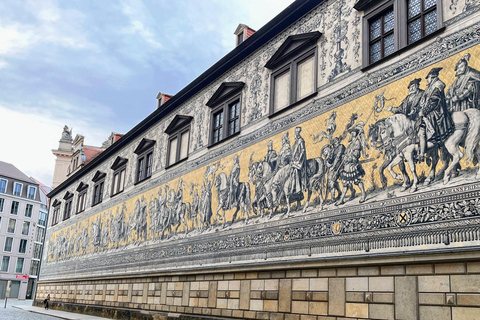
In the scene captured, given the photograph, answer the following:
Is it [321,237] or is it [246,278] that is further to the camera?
[246,278]

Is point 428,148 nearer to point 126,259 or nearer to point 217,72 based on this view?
point 217,72

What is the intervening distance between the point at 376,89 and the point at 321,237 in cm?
293

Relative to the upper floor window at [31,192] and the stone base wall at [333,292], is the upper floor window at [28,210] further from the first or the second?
the stone base wall at [333,292]

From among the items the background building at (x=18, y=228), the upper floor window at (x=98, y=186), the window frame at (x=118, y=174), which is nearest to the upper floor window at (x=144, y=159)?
the window frame at (x=118, y=174)

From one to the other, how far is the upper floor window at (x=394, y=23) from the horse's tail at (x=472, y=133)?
1.75 metres

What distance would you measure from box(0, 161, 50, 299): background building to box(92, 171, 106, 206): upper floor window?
30.1 m

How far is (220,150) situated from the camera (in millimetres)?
14141

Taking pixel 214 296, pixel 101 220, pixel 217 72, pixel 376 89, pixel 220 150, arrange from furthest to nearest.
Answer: pixel 101 220
pixel 217 72
pixel 220 150
pixel 214 296
pixel 376 89

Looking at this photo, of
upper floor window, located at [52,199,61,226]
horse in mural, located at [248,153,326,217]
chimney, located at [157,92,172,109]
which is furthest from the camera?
upper floor window, located at [52,199,61,226]

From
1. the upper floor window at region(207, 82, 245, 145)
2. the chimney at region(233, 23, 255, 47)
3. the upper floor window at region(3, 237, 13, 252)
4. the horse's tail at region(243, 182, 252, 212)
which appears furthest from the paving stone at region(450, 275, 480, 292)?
the upper floor window at region(3, 237, 13, 252)

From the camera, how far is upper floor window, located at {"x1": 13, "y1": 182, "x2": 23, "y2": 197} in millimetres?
53234

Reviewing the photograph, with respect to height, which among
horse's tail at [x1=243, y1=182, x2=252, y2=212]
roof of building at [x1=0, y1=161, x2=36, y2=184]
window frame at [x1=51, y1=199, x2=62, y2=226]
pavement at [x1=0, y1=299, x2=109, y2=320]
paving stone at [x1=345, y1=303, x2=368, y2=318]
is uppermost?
roof of building at [x1=0, y1=161, x2=36, y2=184]

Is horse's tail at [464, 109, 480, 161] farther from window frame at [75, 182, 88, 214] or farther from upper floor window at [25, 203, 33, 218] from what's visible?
upper floor window at [25, 203, 33, 218]

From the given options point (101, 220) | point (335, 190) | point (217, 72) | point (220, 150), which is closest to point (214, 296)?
point (220, 150)
